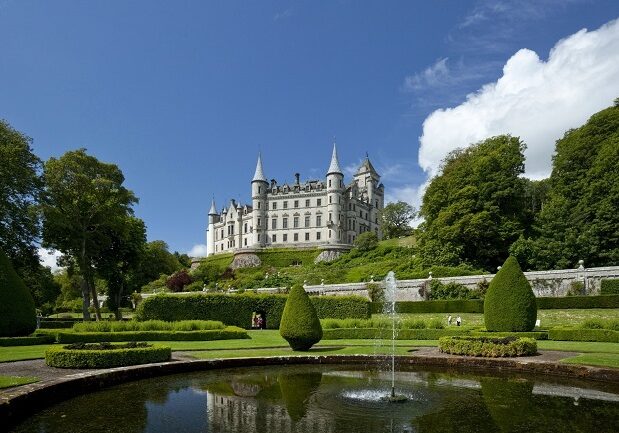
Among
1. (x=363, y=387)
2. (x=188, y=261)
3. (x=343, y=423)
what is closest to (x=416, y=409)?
(x=343, y=423)

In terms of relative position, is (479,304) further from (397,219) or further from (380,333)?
(397,219)

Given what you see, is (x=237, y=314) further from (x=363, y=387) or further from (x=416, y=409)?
(x=416, y=409)

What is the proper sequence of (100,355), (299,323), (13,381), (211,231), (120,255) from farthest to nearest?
(211,231), (120,255), (299,323), (100,355), (13,381)

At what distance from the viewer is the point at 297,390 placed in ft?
36.3

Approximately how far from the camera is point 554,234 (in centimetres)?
4184

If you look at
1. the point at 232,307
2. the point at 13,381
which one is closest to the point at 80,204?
the point at 232,307

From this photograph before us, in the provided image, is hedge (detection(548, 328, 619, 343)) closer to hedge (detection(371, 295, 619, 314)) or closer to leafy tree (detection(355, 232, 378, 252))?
hedge (detection(371, 295, 619, 314))

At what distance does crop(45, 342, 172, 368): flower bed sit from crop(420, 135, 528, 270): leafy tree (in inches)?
1480

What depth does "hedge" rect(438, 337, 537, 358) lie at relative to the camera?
15.5 m

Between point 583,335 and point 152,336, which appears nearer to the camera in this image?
point 583,335

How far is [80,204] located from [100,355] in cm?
2485

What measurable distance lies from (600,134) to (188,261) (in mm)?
87389

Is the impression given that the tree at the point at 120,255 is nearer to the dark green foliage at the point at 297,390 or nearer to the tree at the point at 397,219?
the dark green foliage at the point at 297,390

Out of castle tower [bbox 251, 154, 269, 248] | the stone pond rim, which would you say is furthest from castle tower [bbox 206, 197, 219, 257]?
the stone pond rim
